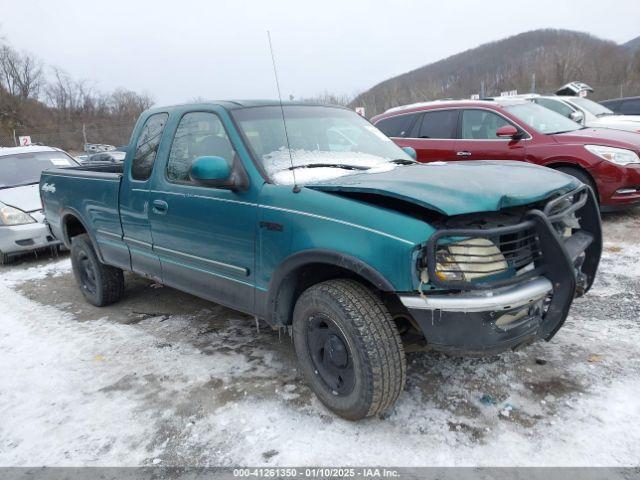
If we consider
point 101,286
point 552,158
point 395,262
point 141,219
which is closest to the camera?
point 395,262

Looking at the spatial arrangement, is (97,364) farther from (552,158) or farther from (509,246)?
(552,158)

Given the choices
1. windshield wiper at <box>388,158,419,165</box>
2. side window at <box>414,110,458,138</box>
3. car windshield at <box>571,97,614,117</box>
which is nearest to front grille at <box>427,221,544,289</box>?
windshield wiper at <box>388,158,419,165</box>

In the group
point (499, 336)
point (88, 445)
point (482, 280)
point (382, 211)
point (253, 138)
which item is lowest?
point (88, 445)

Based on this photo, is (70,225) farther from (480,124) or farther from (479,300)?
(480,124)

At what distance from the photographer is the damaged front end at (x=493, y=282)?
89.9 inches

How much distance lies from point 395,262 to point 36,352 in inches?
129

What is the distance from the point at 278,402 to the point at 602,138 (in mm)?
5818

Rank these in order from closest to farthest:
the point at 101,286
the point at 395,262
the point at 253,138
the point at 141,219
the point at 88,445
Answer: the point at 395,262 < the point at 88,445 < the point at 253,138 < the point at 141,219 < the point at 101,286

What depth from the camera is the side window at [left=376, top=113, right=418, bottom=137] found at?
7868 millimetres

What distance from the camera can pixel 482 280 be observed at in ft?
7.65

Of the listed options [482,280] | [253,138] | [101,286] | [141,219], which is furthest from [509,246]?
[101,286]

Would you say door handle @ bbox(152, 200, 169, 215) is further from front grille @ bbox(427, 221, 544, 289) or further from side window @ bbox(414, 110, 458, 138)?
side window @ bbox(414, 110, 458, 138)

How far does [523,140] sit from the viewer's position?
22.0 feet

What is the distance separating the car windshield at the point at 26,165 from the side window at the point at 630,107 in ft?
47.6
